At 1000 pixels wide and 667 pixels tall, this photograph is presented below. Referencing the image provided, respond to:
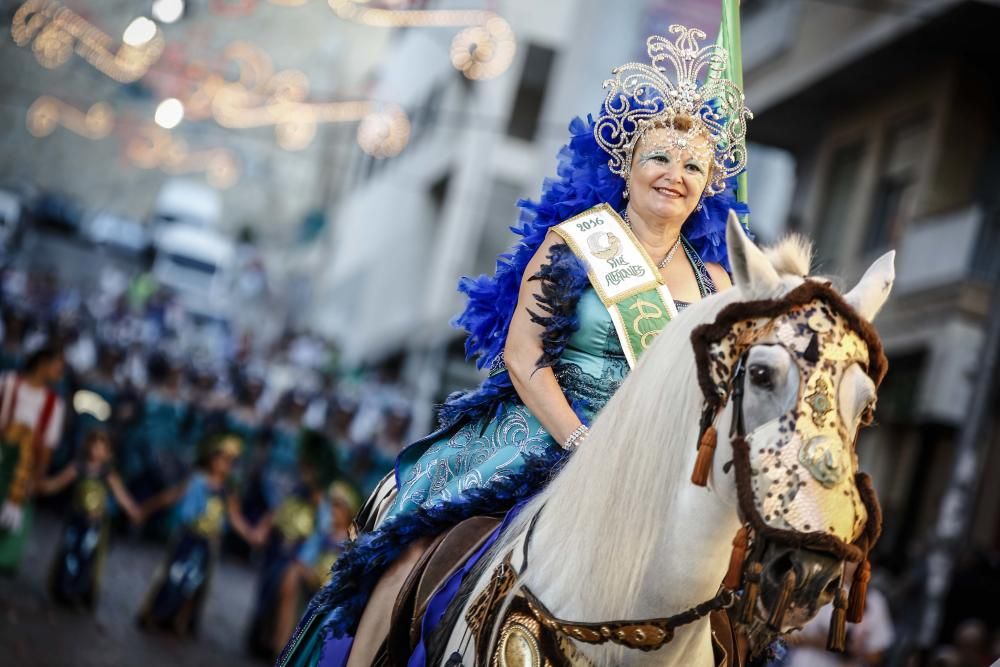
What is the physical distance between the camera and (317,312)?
59.1m

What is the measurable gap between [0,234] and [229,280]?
10.2 m

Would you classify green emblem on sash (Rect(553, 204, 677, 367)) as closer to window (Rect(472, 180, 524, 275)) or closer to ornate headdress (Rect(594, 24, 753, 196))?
ornate headdress (Rect(594, 24, 753, 196))

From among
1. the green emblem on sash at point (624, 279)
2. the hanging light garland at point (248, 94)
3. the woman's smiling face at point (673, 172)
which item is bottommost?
the green emblem on sash at point (624, 279)

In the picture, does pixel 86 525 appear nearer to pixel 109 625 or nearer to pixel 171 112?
pixel 109 625

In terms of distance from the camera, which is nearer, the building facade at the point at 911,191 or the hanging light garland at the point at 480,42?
the building facade at the point at 911,191

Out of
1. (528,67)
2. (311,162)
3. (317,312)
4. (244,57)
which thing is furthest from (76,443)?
(311,162)

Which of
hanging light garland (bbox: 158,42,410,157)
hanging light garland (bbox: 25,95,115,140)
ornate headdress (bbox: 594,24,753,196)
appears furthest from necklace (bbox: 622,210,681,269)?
hanging light garland (bbox: 25,95,115,140)

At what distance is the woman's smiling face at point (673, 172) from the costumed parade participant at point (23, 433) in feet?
30.6

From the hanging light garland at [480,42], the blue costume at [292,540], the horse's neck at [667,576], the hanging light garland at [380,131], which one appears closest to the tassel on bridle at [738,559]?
the horse's neck at [667,576]

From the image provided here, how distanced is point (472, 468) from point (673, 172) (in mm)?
1118

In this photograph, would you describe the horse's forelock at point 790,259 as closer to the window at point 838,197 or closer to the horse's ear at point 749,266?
the horse's ear at point 749,266

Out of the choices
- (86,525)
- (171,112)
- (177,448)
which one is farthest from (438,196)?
(86,525)

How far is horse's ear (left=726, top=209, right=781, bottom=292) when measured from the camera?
154 inches

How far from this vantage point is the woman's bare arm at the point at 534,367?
15.6 ft
